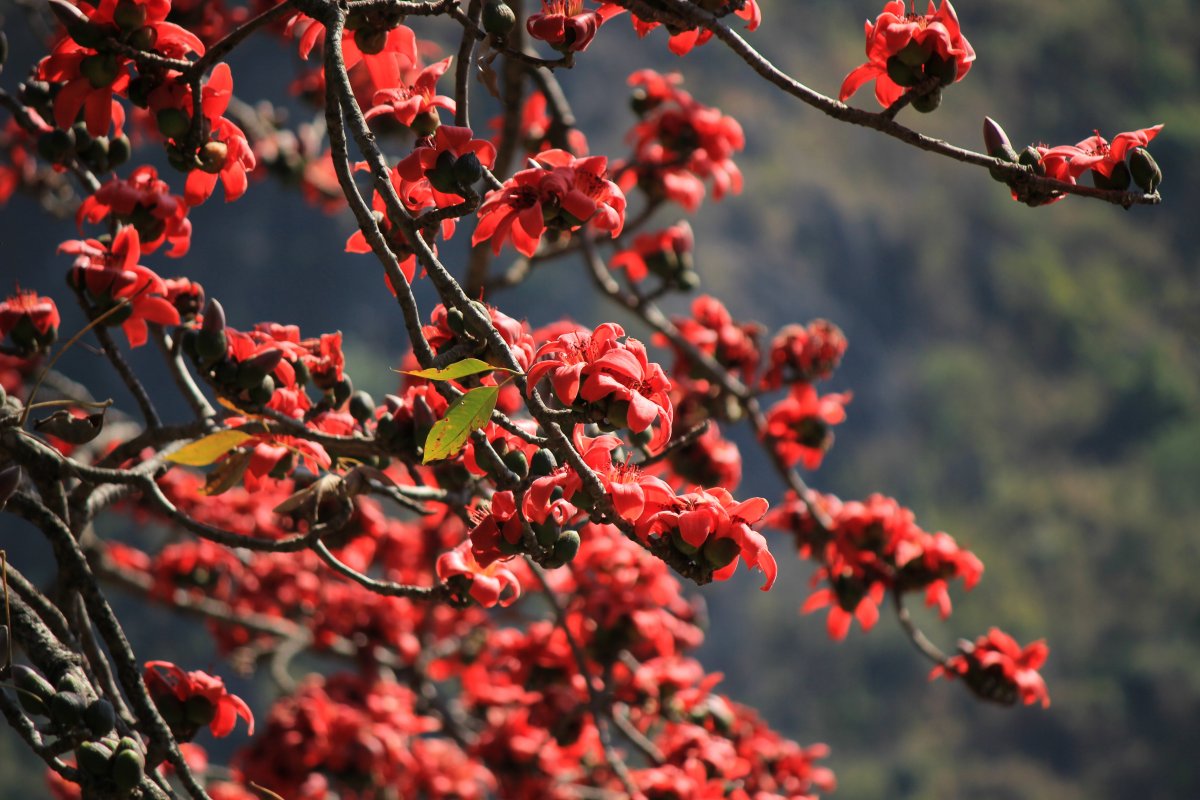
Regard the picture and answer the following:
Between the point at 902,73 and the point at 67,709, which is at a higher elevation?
the point at 902,73

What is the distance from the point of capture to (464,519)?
42.1 inches

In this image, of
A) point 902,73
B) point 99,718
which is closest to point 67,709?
point 99,718

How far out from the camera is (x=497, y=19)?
99 centimetres

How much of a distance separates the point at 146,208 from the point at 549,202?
511 mm

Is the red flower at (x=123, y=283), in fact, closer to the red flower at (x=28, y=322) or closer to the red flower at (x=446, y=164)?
the red flower at (x=28, y=322)

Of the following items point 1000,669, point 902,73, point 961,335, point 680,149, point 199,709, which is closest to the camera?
point 902,73

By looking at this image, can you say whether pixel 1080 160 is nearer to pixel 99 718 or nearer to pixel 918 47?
pixel 918 47

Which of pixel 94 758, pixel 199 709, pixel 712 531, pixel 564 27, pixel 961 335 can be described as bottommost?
pixel 94 758

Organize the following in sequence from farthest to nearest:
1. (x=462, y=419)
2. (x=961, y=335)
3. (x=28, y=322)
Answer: (x=961, y=335) < (x=28, y=322) < (x=462, y=419)

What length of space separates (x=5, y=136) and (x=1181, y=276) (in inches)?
471

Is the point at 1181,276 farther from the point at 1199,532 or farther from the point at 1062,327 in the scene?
the point at 1199,532

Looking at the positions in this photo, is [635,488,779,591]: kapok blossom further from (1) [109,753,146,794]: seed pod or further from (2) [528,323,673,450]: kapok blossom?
(1) [109,753,146,794]: seed pod

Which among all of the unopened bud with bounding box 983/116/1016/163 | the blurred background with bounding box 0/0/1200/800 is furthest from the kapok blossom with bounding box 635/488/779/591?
the blurred background with bounding box 0/0/1200/800

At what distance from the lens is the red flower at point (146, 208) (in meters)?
1.22
